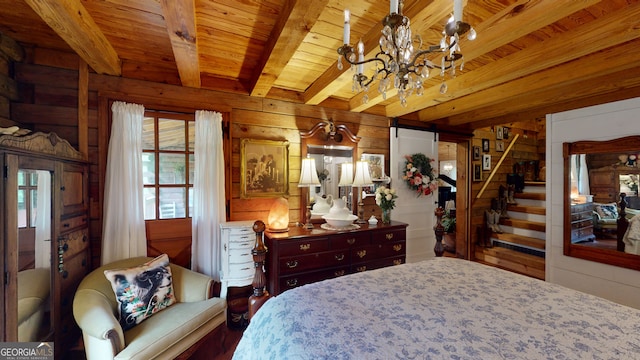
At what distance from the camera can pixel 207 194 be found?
2322 millimetres

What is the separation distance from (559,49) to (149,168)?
132 inches

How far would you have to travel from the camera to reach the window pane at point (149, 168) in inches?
86.9

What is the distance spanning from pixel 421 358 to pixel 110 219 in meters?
2.42

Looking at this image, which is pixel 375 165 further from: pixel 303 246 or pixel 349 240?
pixel 303 246

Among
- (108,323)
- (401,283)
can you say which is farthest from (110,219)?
(401,283)

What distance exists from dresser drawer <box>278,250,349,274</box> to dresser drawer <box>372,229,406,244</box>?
0.39m

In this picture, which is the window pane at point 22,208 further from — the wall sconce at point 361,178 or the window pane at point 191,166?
the wall sconce at point 361,178

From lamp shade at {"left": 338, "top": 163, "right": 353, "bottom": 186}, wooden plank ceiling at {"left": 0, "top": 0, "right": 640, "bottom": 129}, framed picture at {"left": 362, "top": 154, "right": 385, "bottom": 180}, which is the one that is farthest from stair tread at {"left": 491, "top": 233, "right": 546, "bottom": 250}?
lamp shade at {"left": 338, "top": 163, "right": 353, "bottom": 186}

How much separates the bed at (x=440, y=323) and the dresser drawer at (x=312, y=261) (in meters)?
0.89

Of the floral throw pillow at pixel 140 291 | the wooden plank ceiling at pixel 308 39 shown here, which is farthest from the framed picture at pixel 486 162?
the floral throw pillow at pixel 140 291

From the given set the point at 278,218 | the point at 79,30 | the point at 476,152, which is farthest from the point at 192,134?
the point at 476,152

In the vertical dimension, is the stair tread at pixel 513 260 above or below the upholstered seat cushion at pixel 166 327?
below

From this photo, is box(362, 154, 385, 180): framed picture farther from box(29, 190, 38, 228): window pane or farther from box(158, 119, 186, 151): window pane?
box(29, 190, 38, 228): window pane

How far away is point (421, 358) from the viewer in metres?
0.82
